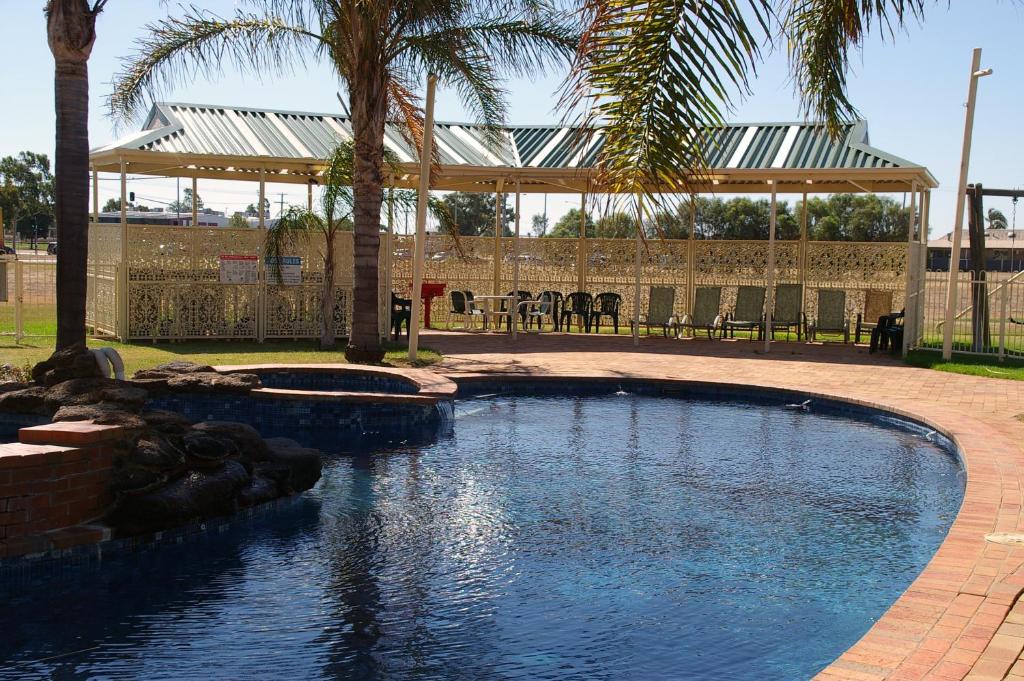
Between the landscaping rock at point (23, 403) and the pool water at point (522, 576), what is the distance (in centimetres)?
252

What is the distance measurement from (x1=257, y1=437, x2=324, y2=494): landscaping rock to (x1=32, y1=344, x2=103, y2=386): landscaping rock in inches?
94.9

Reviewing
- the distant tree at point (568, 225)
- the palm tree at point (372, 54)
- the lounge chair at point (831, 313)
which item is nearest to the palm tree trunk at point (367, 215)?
the palm tree at point (372, 54)

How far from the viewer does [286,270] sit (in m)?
16.5

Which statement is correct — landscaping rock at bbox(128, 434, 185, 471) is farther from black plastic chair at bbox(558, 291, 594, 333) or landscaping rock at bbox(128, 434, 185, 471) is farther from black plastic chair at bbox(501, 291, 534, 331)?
black plastic chair at bbox(558, 291, 594, 333)

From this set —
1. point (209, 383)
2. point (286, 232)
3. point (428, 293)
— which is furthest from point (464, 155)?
point (209, 383)

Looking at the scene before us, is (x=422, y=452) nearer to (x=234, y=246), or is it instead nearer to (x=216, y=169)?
(x=234, y=246)

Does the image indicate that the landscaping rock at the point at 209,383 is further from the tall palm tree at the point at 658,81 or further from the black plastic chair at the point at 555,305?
the black plastic chair at the point at 555,305

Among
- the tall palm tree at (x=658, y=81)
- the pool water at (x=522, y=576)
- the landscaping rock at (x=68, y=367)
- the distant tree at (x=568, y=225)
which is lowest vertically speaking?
the pool water at (x=522, y=576)

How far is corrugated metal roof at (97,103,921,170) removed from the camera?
16641 millimetres

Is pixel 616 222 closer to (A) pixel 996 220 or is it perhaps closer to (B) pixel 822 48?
(B) pixel 822 48

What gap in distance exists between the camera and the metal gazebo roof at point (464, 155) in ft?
53.4

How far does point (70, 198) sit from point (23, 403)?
2.79 m

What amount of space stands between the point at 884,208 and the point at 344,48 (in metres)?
54.2

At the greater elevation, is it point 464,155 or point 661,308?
point 464,155
